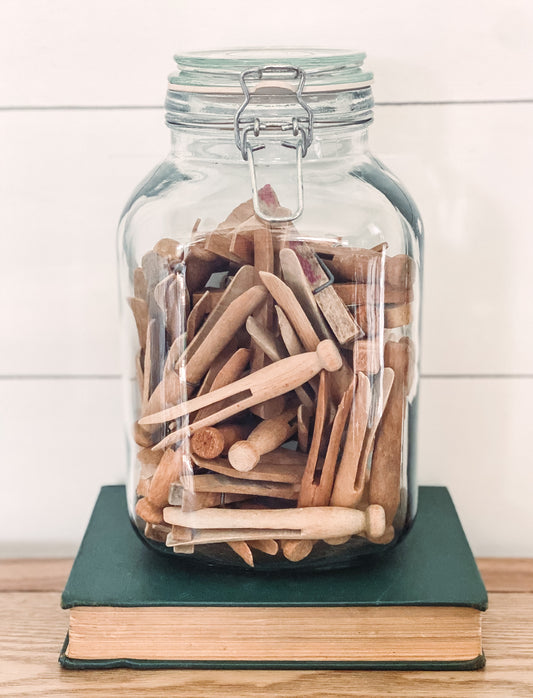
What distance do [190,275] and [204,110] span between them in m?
0.10

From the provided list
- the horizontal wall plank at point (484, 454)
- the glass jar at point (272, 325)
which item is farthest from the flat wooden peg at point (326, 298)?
the horizontal wall plank at point (484, 454)

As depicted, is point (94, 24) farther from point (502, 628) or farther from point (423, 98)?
point (502, 628)

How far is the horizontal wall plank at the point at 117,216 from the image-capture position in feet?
2.13

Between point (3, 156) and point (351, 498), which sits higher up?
point (3, 156)

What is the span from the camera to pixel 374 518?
0.53 meters

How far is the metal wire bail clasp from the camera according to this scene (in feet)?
1.60

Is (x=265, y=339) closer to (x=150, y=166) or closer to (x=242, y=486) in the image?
(x=242, y=486)

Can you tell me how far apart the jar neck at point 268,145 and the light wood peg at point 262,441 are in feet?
0.53

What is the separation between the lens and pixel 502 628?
581 millimetres

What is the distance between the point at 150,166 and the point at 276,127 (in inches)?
7.2

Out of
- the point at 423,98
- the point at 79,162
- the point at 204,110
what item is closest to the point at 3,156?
the point at 79,162

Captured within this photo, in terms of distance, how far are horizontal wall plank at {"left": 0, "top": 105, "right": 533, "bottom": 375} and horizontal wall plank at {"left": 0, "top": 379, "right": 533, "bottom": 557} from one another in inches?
0.9

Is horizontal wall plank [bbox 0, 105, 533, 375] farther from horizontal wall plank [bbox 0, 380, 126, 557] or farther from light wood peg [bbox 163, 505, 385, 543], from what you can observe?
light wood peg [bbox 163, 505, 385, 543]

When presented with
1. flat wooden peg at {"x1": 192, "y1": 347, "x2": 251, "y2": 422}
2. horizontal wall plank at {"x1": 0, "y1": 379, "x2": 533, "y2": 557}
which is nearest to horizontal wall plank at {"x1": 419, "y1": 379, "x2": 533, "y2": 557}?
horizontal wall plank at {"x1": 0, "y1": 379, "x2": 533, "y2": 557}
